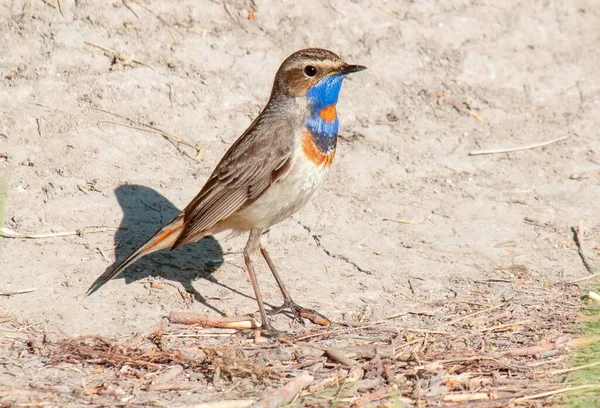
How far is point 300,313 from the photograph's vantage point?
748 cm

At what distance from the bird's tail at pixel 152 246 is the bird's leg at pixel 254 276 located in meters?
0.54

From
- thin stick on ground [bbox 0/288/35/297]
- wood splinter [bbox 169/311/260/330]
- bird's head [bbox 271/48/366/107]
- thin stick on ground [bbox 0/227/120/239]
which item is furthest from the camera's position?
thin stick on ground [bbox 0/227/120/239]

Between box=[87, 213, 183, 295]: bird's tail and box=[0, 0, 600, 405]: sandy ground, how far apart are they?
→ 0.32ft

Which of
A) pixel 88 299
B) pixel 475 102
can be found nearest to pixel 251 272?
pixel 88 299

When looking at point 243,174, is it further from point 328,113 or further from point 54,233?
point 54,233

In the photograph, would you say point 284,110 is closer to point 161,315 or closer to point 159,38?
point 161,315

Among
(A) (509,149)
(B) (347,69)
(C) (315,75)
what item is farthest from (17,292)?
(A) (509,149)

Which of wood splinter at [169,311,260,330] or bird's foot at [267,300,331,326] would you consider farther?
bird's foot at [267,300,331,326]

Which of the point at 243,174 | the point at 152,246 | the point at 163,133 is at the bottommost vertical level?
the point at 152,246

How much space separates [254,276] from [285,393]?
176 cm

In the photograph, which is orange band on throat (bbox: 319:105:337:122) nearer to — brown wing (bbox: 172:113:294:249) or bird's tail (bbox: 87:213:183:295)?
brown wing (bbox: 172:113:294:249)

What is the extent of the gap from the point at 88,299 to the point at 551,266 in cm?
363

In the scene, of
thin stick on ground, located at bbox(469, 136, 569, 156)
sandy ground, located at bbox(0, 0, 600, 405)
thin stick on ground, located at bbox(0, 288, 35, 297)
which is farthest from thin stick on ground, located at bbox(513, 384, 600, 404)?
thin stick on ground, located at bbox(469, 136, 569, 156)

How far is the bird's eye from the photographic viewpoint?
7.58 m
